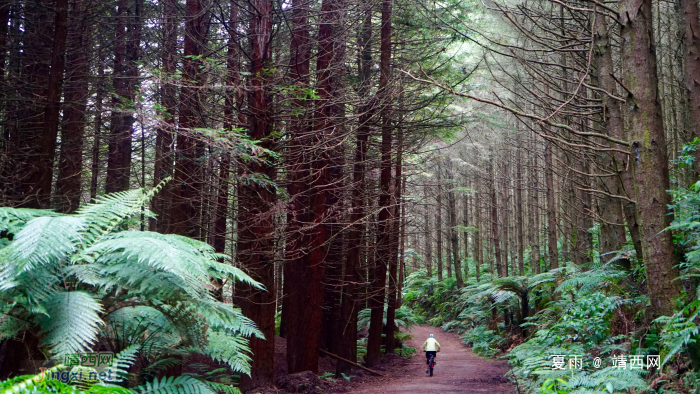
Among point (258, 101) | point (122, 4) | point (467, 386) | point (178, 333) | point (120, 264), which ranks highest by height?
point (122, 4)

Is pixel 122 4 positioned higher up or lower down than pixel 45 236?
higher up

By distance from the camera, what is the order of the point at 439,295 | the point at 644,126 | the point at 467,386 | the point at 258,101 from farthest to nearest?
the point at 439,295, the point at 467,386, the point at 258,101, the point at 644,126

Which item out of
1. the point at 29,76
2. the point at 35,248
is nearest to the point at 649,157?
the point at 35,248

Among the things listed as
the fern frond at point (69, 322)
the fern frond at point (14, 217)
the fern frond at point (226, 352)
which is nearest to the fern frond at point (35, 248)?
the fern frond at point (69, 322)

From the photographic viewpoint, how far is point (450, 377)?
1120 centimetres

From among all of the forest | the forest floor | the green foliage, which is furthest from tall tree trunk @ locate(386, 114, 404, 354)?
the green foliage

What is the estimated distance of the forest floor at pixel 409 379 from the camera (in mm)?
8305

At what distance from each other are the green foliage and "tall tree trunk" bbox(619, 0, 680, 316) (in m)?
4.09

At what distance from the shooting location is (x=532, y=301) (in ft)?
51.5

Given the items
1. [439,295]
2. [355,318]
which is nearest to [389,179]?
[355,318]

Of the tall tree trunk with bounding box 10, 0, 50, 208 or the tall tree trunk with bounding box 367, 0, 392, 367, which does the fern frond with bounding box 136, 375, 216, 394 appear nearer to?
the tall tree trunk with bounding box 367, 0, 392, 367

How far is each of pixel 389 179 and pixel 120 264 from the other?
9941 mm

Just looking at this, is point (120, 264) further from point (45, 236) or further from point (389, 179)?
point (389, 179)

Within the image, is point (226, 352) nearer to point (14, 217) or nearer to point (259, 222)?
point (14, 217)
